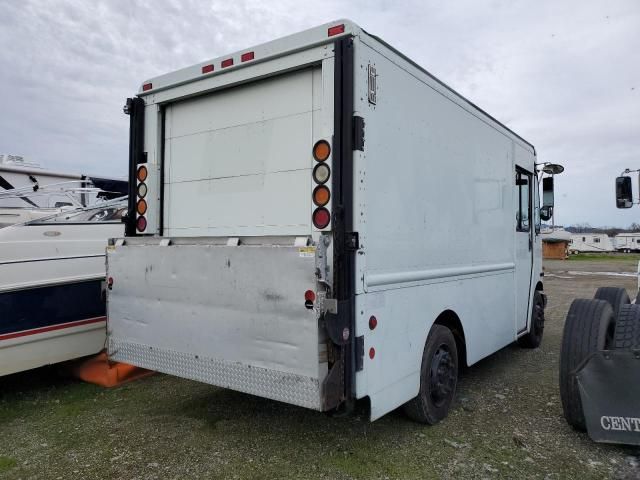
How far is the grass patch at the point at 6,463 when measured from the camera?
341 centimetres

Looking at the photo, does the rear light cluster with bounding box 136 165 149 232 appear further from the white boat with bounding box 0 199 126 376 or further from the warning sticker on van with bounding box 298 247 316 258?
the warning sticker on van with bounding box 298 247 316 258

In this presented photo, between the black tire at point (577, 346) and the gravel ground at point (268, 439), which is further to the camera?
the black tire at point (577, 346)

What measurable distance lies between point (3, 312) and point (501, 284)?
16.1 feet

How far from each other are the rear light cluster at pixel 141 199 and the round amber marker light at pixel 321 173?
5.91 feet

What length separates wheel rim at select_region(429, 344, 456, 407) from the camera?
13.0ft

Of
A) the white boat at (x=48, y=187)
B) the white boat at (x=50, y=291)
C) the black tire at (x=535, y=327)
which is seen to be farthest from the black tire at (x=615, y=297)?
the white boat at (x=48, y=187)

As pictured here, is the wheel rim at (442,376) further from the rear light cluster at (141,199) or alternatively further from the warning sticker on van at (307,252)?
the rear light cluster at (141,199)

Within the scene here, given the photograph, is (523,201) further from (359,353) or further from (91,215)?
(91,215)

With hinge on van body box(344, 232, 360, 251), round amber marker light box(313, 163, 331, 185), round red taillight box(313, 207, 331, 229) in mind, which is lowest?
hinge on van body box(344, 232, 360, 251)

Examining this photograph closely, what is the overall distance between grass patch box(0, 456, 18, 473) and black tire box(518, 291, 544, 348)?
586cm

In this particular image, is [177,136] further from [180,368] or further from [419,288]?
[419,288]

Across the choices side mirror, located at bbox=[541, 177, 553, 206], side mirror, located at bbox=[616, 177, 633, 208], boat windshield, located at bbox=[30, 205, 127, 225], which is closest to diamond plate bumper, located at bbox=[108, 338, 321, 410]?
boat windshield, located at bbox=[30, 205, 127, 225]

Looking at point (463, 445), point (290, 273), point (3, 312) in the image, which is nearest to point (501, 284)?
point (463, 445)

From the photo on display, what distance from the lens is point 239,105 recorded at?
3.78m
